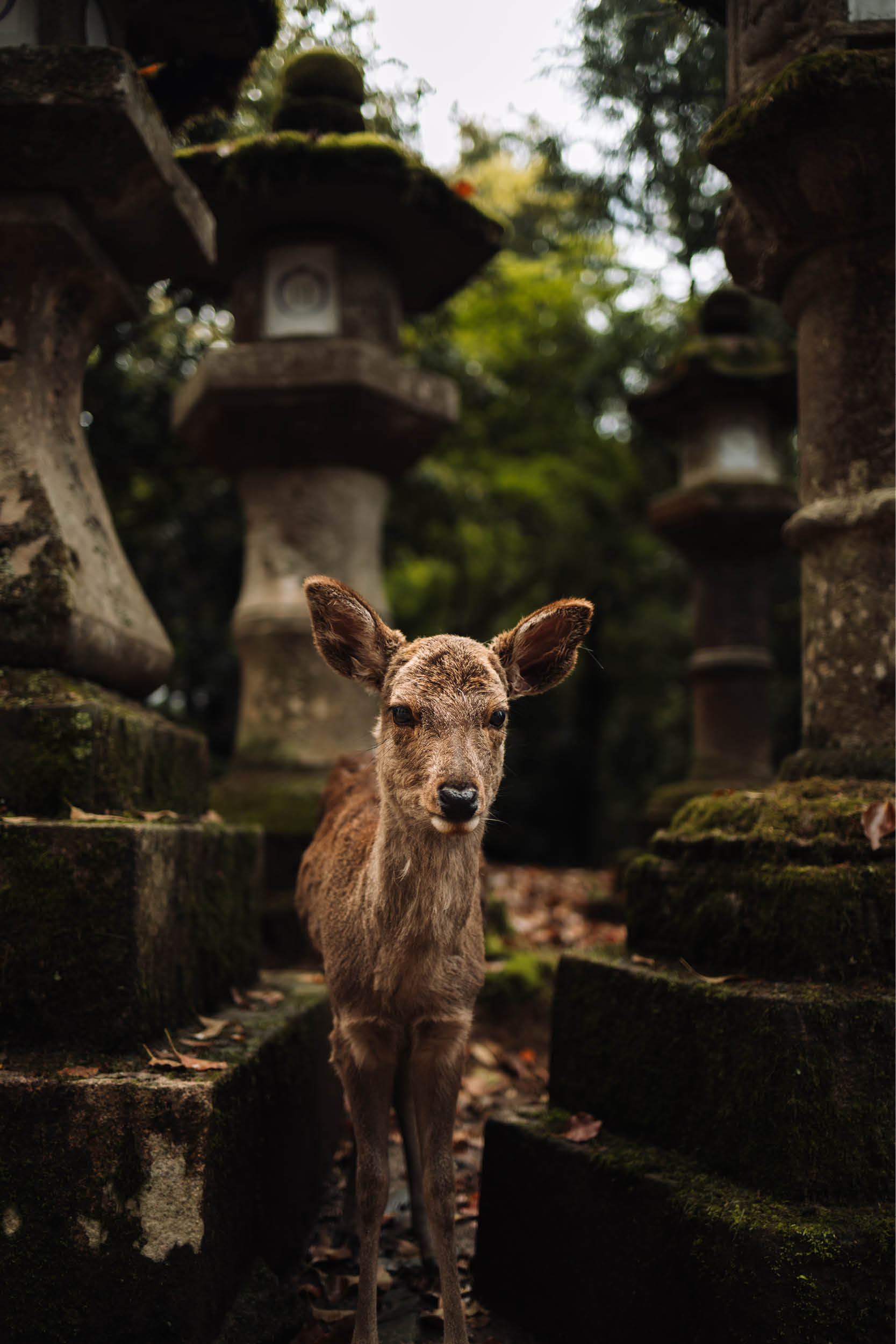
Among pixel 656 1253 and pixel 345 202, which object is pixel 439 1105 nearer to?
pixel 656 1253

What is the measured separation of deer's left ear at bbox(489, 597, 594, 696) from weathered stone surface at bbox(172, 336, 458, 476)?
3969 millimetres

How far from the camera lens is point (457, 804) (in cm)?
275

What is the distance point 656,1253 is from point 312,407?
551cm

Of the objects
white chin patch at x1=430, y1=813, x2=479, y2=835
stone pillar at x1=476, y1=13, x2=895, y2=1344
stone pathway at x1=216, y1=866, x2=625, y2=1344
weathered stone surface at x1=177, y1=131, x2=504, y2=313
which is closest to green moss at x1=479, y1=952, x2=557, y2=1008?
stone pathway at x1=216, y1=866, x2=625, y2=1344

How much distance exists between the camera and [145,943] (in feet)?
10.6

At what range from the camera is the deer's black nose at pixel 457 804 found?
2.75 m

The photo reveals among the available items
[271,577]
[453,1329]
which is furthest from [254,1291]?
[271,577]

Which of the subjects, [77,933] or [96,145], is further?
[96,145]

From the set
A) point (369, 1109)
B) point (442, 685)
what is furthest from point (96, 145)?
point (369, 1109)

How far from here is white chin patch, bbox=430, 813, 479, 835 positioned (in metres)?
2.75

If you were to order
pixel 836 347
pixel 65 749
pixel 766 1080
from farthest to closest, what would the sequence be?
1. pixel 836 347
2. pixel 65 749
3. pixel 766 1080

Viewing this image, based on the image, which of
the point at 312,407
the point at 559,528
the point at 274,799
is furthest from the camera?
the point at 559,528

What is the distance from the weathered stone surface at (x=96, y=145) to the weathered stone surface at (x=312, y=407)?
2.57 m

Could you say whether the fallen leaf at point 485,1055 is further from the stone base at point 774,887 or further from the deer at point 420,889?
the deer at point 420,889
